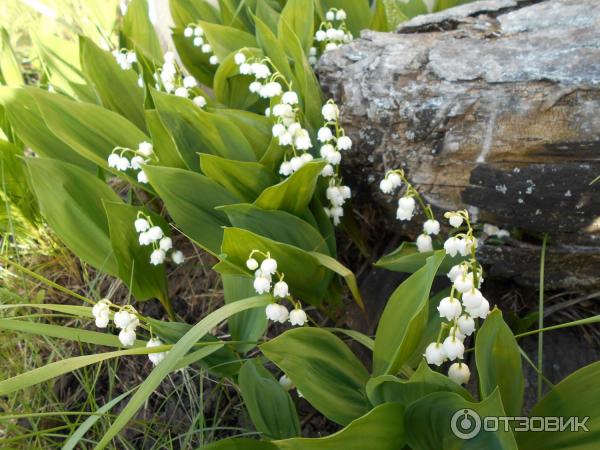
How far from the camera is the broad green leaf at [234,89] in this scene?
196cm

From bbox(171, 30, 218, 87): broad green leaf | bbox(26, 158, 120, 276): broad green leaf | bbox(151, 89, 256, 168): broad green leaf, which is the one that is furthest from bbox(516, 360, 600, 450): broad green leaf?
bbox(171, 30, 218, 87): broad green leaf

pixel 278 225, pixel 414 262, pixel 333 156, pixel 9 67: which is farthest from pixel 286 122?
pixel 9 67

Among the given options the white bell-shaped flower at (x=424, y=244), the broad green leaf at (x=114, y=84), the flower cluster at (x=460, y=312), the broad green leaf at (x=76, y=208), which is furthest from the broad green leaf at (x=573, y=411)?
the broad green leaf at (x=114, y=84)

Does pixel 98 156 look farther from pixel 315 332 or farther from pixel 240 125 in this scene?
pixel 315 332

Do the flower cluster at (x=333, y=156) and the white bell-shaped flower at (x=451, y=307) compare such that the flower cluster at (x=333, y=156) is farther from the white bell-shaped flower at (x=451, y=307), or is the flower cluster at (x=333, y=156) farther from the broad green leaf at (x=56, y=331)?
the broad green leaf at (x=56, y=331)

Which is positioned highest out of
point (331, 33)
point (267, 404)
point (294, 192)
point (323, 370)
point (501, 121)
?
point (331, 33)

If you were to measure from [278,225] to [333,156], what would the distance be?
0.72ft

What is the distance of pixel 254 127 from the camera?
1.73 metres

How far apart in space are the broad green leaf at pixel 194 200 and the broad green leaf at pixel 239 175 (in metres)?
0.02

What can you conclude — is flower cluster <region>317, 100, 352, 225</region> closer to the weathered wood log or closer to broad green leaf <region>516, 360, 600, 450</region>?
the weathered wood log

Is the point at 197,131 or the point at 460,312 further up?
the point at 197,131

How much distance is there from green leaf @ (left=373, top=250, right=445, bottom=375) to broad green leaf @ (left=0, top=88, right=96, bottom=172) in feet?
4.21

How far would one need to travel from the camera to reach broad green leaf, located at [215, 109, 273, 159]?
5.64ft

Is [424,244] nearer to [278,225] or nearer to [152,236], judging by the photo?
[278,225]
